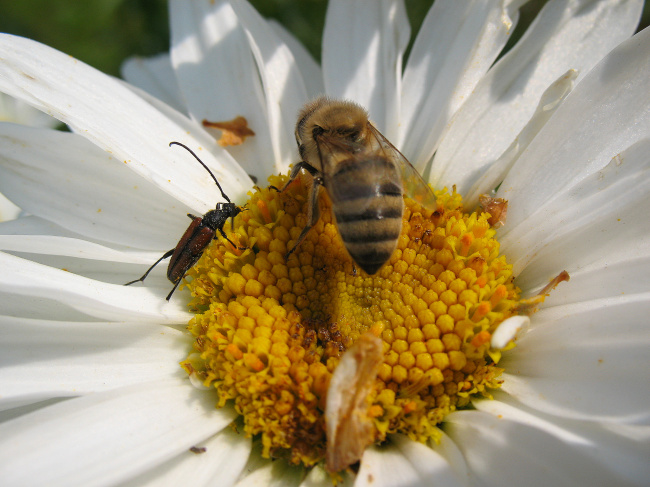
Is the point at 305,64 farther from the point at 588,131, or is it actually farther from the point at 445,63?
the point at 588,131

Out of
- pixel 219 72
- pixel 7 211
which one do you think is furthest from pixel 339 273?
pixel 7 211

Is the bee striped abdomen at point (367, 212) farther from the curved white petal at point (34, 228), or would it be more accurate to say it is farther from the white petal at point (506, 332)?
the curved white petal at point (34, 228)

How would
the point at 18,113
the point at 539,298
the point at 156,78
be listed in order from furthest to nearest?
1. the point at 18,113
2. the point at 156,78
3. the point at 539,298

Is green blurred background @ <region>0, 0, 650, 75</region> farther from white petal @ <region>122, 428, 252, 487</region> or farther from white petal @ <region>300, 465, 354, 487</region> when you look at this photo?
white petal @ <region>300, 465, 354, 487</region>

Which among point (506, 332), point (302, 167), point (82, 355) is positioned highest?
point (302, 167)

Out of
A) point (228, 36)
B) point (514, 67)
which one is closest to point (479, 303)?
point (514, 67)

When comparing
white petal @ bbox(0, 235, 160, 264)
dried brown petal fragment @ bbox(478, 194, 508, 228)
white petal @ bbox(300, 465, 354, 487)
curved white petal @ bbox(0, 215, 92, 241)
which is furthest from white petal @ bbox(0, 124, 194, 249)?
dried brown petal fragment @ bbox(478, 194, 508, 228)
